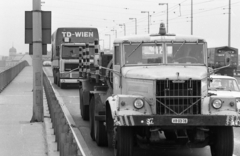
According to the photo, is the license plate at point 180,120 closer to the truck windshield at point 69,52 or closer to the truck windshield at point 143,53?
the truck windshield at point 143,53

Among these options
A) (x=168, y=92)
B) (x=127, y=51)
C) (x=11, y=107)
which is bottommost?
(x=11, y=107)

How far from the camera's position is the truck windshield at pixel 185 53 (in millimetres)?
11367

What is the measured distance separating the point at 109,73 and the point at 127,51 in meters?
1.42

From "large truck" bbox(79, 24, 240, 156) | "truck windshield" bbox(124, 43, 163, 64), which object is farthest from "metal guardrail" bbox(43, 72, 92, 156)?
"truck windshield" bbox(124, 43, 163, 64)

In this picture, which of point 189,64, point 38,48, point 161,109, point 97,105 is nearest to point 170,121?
point 161,109

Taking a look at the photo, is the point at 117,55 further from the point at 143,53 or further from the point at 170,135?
the point at 170,135

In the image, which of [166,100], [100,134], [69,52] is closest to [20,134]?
[100,134]

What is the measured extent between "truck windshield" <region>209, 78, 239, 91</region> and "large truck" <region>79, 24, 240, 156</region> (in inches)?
209

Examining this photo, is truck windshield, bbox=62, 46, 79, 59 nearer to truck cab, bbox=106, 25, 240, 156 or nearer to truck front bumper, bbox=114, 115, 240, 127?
truck cab, bbox=106, 25, 240, 156

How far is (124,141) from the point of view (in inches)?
393

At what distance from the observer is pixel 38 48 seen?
1647cm

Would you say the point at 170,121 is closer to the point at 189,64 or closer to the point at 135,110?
the point at 135,110

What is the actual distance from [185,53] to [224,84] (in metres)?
5.86

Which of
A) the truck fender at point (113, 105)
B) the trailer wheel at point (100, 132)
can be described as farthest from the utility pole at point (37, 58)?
the truck fender at point (113, 105)
